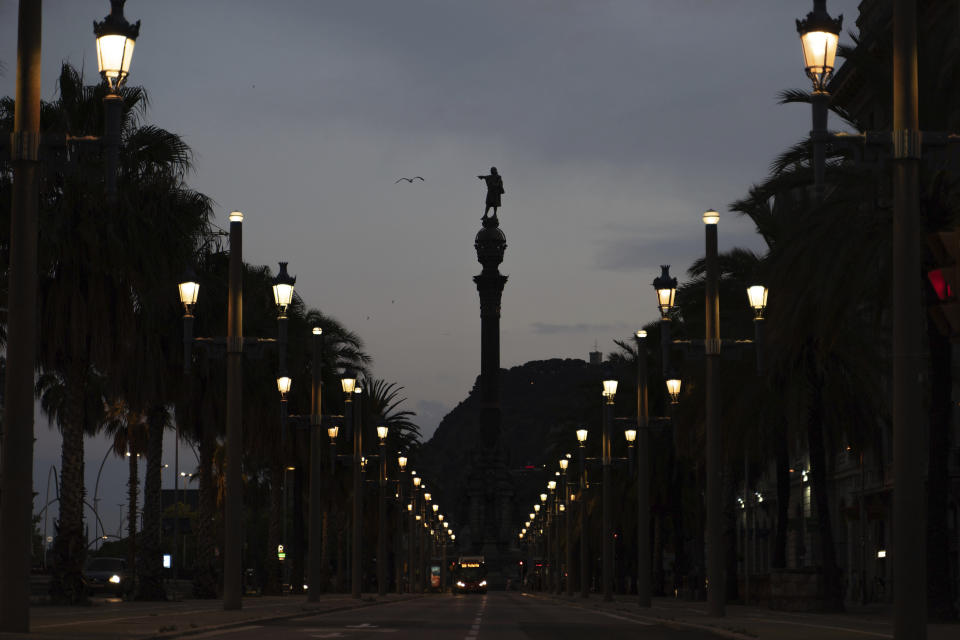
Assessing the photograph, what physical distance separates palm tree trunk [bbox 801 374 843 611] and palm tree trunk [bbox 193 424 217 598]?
2003cm

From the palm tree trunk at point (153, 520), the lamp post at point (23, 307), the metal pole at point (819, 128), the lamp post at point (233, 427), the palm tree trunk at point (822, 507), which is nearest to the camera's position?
the metal pole at point (819, 128)

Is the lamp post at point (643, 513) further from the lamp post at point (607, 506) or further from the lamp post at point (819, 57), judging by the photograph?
the lamp post at point (819, 57)

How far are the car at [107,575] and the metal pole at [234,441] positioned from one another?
26.8 m

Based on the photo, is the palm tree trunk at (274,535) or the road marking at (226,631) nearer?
the road marking at (226,631)

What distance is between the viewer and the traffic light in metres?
12.2

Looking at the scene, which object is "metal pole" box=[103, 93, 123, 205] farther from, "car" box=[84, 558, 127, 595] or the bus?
the bus

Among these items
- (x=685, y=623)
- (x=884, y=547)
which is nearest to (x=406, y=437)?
(x=884, y=547)

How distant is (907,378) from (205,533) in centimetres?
3889

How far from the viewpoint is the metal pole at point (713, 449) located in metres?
30.3

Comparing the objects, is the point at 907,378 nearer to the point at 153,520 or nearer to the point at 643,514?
the point at 643,514

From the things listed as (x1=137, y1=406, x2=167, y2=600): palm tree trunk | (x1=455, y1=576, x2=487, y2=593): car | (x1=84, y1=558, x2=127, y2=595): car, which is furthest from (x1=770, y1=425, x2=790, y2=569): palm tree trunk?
(x1=455, y1=576, x2=487, y2=593): car

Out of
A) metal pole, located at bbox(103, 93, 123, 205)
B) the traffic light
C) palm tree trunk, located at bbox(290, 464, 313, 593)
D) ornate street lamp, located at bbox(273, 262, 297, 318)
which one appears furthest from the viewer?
palm tree trunk, located at bbox(290, 464, 313, 593)

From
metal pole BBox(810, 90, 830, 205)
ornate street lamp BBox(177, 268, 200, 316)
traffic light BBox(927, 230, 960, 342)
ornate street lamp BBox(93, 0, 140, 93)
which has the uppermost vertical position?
ornate street lamp BBox(93, 0, 140, 93)

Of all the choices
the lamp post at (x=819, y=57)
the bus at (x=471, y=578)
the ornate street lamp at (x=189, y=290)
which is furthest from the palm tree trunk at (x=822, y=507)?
the bus at (x=471, y=578)
